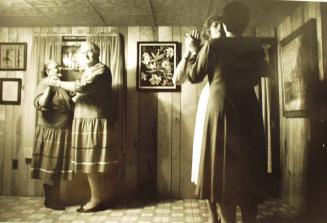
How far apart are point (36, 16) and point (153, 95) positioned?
46.9 inches

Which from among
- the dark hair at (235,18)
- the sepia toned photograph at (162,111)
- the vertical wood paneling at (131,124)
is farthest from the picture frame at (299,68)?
the vertical wood paneling at (131,124)

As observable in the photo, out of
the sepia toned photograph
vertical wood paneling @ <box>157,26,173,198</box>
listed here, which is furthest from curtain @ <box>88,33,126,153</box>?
vertical wood paneling @ <box>157,26,173,198</box>

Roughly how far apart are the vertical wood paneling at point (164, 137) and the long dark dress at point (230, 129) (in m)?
0.99

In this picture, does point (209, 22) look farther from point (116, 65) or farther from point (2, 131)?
point (2, 131)

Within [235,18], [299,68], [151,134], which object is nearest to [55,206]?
[151,134]

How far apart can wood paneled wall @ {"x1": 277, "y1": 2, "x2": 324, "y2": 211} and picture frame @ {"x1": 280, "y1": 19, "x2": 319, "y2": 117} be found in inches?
1.5

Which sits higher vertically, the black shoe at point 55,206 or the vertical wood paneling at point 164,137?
the vertical wood paneling at point 164,137

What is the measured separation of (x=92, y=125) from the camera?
2.14m

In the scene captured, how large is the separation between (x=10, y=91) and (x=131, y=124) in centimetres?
107

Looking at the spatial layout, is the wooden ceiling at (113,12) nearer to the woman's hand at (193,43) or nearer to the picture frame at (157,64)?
the picture frame at (157,64)

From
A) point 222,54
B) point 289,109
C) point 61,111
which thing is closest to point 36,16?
point 61,111

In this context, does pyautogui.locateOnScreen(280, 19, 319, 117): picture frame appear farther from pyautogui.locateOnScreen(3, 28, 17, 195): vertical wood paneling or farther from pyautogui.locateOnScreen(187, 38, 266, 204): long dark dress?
pyautogui.locateOnScreen(3, 28, 17, 195): vertical wood paneling

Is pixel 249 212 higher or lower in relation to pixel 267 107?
lower

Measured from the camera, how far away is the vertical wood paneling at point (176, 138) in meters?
2.46
